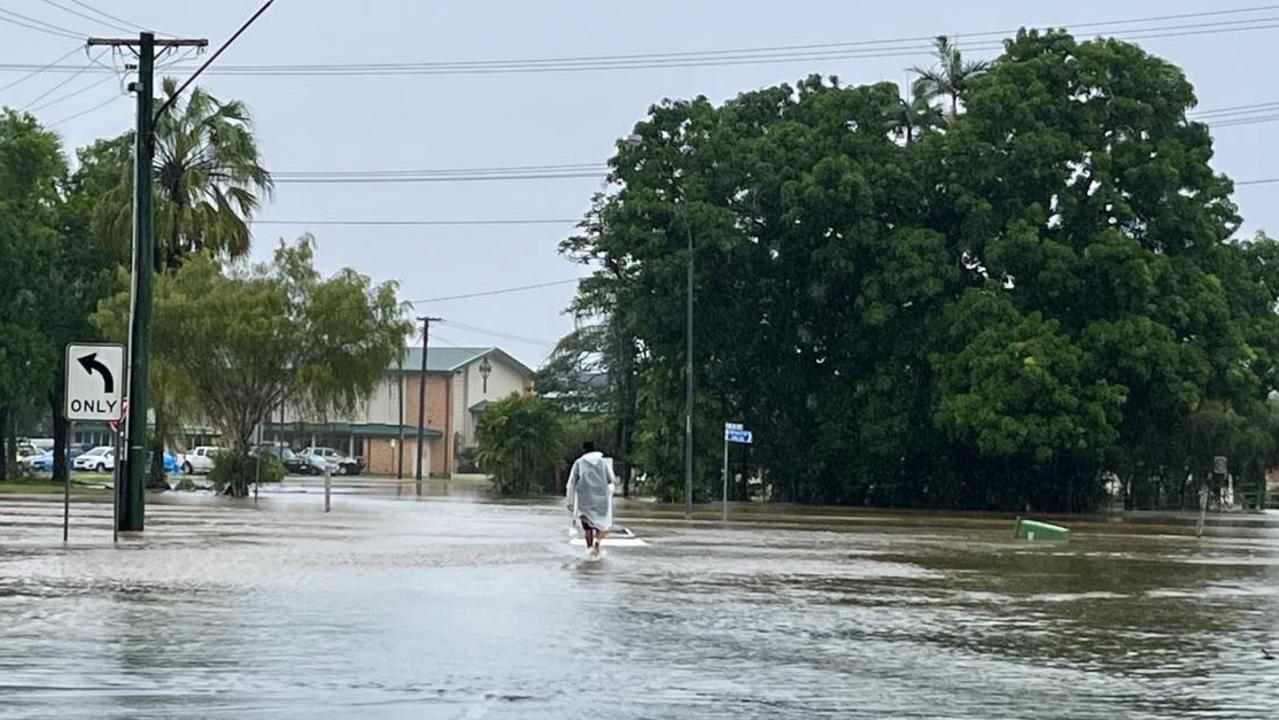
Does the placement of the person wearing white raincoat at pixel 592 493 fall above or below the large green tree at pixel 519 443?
→ below

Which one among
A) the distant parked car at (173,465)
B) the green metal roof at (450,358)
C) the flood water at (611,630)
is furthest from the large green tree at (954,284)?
the green metal roof at (450,358)

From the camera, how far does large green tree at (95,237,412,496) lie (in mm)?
56656

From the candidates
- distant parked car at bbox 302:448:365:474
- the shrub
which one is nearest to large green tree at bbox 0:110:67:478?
the shrub

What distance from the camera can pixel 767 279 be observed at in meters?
65.0

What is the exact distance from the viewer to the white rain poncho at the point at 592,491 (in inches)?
1059

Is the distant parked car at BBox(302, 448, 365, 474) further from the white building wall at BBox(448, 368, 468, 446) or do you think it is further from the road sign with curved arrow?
the road sign with curved arrow

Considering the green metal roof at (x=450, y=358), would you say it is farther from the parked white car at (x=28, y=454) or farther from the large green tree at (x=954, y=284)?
the large green tree at (x=954, y=284)

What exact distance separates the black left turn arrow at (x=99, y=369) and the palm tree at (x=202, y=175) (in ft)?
111

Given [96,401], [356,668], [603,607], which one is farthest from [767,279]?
[356,668]

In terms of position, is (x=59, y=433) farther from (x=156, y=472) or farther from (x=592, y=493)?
(x=592, y=493)

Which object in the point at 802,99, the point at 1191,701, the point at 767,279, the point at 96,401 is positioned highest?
the point at 802,99

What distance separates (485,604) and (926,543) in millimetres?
18053

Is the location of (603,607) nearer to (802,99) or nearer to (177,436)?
(177,436)

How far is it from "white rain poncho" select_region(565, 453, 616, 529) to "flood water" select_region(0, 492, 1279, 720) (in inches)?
28.9
